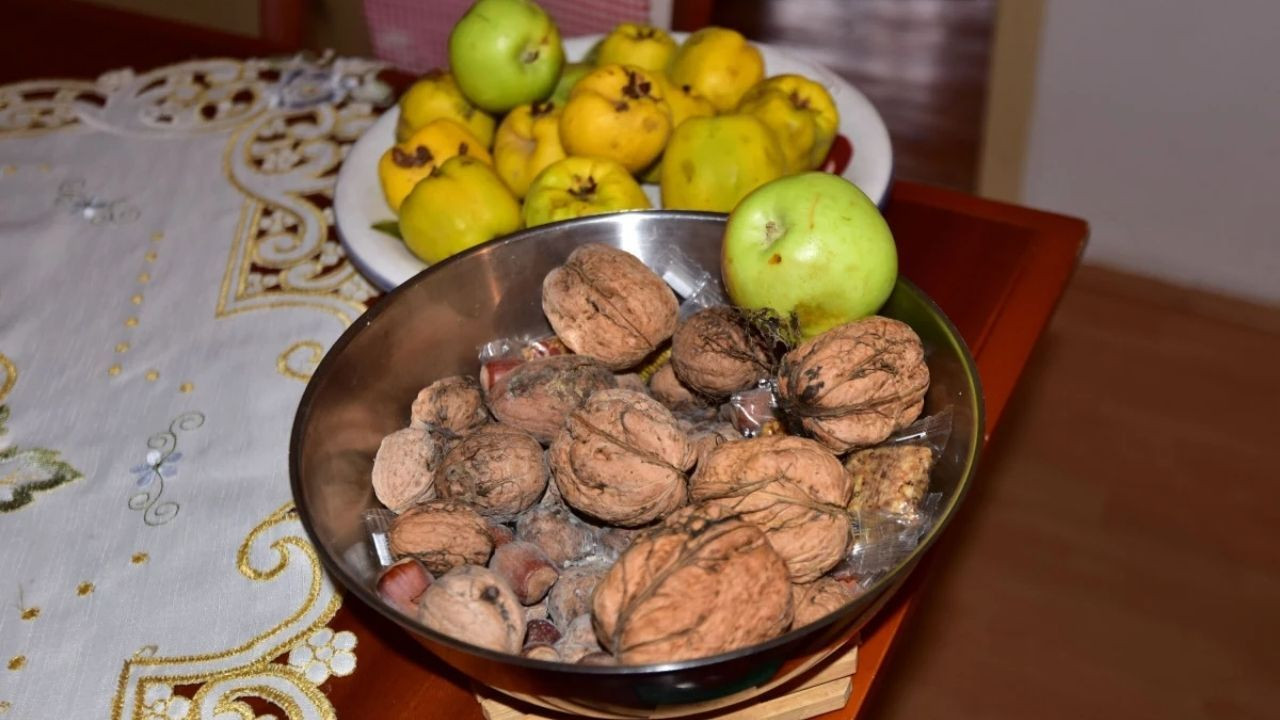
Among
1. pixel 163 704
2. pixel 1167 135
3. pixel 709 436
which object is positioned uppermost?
pixel 709 436

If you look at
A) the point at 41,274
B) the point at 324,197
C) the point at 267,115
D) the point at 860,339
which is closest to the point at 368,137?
the point at 324,197

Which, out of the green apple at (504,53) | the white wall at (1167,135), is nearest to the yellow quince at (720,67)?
the green apple at (504,53)

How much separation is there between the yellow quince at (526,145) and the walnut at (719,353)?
0.34m

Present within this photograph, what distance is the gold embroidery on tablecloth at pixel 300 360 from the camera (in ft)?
3.30

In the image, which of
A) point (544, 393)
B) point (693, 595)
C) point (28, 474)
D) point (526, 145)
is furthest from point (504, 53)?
point (693, 595)

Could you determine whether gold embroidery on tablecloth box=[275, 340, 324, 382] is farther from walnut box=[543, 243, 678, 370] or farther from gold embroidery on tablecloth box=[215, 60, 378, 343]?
walnut box=[543, 243, 678, 370]

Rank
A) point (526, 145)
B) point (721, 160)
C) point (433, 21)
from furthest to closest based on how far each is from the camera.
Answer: point (433, 21)
point (526, 145)
point (721, 160)

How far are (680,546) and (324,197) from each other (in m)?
0.73

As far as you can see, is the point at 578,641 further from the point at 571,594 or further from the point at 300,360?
the point at 300,360

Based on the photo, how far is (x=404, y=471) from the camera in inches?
30.3

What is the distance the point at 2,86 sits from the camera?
1.40m

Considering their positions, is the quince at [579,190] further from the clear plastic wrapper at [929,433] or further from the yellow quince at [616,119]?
the clear plastic wrapper at [929,433]

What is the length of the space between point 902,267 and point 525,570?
1.76ft

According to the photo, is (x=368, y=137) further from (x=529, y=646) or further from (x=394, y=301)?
(x=529, y=646)
